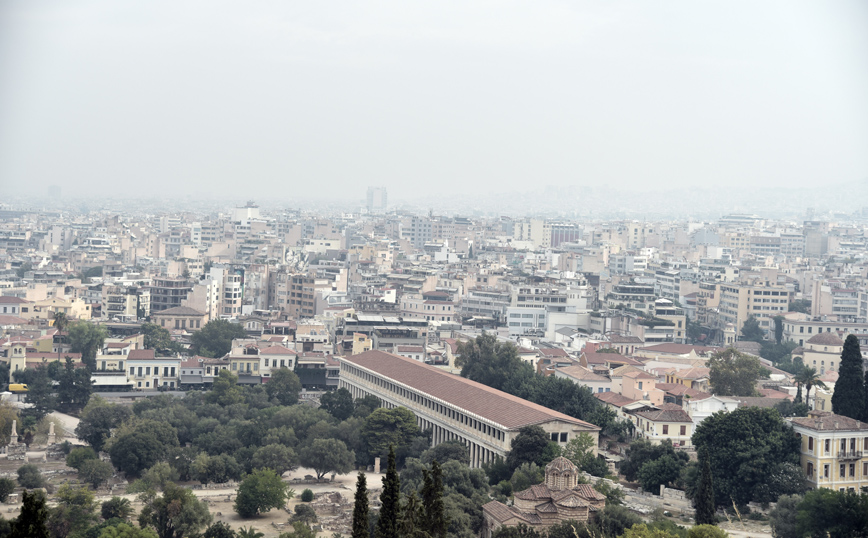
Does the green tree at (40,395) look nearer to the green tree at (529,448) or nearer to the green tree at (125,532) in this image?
the green tree at (125,532)

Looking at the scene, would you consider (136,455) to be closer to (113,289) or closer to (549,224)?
(113,289)

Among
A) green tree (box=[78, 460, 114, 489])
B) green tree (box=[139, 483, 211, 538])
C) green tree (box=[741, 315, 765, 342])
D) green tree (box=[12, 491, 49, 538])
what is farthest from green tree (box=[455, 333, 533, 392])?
green tree (box=[12, 491, 49, 538])

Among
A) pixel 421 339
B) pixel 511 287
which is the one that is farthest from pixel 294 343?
pixel 511 287

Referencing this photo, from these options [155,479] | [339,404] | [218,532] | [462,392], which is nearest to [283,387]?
[339,404]

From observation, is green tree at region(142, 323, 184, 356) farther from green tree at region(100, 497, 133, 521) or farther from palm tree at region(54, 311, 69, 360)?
green tree at region(100, 497, 133, 521)

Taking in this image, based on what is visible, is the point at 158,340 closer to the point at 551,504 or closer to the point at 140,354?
the point at 140,354
